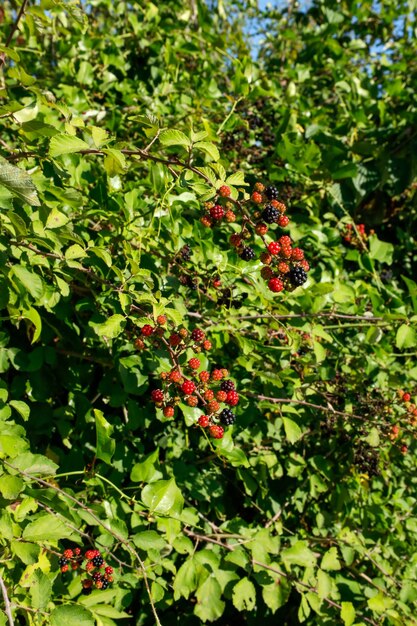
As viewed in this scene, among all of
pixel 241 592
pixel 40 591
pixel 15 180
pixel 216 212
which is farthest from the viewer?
pixel 241 592

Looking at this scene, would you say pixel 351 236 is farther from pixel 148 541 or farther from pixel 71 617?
pixel 71 617

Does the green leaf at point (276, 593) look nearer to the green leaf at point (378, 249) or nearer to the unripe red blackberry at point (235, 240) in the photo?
the unripe red blackberry at point (235, 240)

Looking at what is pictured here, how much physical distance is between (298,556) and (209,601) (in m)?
0.33

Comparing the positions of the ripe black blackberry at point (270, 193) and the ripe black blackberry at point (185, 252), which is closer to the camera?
the ripe black blackberry at point (270, 193)

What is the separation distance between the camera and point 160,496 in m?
1.42

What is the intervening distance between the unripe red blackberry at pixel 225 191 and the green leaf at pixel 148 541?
2.77 ft

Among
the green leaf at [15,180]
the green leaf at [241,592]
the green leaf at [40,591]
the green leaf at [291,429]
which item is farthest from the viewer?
the green leaf at [291,429]

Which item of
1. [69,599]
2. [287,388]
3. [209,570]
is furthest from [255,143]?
[69,599]

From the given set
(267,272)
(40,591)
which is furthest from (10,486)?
(267,272)

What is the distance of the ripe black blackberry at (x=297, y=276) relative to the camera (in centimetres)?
121

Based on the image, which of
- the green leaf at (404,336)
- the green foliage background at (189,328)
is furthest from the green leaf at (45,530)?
the green leaf at (404,336)

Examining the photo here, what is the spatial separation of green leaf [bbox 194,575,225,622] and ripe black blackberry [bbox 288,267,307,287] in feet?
2.97

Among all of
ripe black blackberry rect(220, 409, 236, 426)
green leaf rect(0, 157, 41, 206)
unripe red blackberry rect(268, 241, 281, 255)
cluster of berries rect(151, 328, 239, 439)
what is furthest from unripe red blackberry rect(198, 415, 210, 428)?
green leaf rect(0, 157, 41, 206)

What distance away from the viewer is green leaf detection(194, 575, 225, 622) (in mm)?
1539
